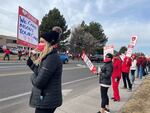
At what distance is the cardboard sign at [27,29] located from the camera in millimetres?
6145

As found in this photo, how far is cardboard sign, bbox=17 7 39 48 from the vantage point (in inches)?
242

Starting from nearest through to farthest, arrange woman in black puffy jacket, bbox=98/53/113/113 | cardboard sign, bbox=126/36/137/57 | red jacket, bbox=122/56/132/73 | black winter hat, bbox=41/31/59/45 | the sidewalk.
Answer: black winter hat, bbox=41/31/59/45
woman in black puffy jacket, bbox=98/53/113/113
the sidewalk
red jacket, bbox=122/56/132/73
cardboard sign, bbox=126/36/137/57

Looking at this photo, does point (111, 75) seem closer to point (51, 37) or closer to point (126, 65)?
→ point (51, 37)

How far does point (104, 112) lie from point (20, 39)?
4.13 meters

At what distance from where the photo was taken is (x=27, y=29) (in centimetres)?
645

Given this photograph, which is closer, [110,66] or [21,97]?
[110,66]

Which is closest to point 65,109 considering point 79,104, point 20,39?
point 79,104

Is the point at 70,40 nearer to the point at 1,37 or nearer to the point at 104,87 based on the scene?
the point at 1,37

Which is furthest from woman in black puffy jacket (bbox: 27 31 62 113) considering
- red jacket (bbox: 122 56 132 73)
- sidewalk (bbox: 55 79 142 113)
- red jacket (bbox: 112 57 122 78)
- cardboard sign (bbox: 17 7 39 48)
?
red jacket (bbox: 122 56 132 73)

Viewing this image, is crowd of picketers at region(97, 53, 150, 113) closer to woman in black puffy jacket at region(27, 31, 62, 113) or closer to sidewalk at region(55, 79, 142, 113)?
sidewalk at region(55, 79, 142, 113)

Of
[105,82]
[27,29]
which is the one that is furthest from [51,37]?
[105,82]

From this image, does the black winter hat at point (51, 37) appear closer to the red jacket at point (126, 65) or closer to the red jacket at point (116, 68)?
the red jacket at point (116, 68)

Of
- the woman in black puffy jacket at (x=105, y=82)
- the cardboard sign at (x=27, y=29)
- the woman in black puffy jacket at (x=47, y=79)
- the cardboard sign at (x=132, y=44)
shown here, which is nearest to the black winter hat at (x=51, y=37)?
the woman in black puffy jacket at (x=47, y=79)

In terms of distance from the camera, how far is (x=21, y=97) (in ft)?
39.5
